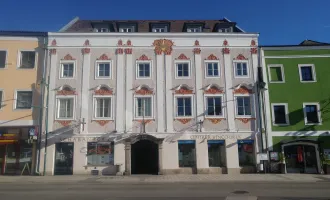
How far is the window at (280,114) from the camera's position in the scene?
2336 centimetres

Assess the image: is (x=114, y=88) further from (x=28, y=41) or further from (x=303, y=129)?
(x=303, y=129)

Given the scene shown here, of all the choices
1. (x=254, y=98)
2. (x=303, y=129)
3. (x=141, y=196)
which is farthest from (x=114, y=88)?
(x=303, y=129)

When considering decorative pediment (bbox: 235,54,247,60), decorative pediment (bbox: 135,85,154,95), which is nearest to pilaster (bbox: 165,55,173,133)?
decorative pediment (bbox: 135,85,154,95)

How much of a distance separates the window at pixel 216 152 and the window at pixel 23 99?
A: 48.3 ft

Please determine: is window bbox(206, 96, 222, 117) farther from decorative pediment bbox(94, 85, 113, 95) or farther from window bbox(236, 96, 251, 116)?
decorative pediment bbox(94, 85, 113, 95)

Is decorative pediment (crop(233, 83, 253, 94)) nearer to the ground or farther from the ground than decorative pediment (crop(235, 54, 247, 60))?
nearer to the ground

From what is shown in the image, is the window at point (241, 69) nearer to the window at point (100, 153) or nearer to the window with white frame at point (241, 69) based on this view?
the window with white frame at point (241, 69)

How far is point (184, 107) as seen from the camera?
76.5ft

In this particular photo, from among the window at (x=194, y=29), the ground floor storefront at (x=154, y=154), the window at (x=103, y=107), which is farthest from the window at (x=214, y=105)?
the window at (x=103, y=107)

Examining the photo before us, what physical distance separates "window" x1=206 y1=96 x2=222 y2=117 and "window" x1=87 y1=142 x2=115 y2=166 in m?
8.27

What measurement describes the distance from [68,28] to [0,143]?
37.6 ft

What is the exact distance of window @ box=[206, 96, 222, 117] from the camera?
2325 cm

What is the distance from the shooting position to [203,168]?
2231 cm

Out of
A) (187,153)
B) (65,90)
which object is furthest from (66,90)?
(187,153)
